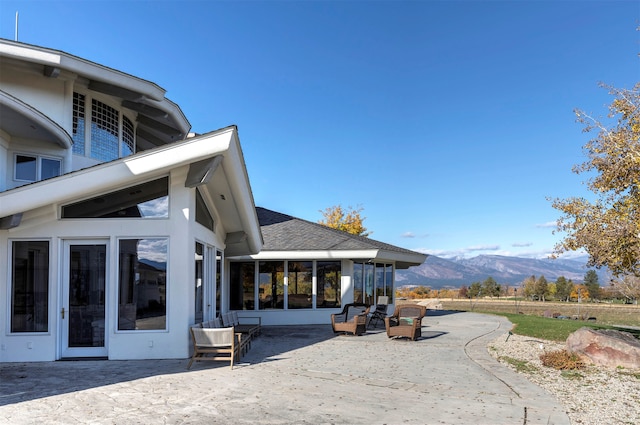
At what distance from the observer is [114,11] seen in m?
15.0

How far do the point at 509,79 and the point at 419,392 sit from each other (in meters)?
19.7

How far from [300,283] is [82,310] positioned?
9972mm

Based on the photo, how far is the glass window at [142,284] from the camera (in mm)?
9773

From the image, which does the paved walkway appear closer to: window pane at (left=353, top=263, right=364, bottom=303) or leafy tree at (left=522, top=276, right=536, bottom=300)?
window pane at (left=353, top=263, right=364, bottom=303)

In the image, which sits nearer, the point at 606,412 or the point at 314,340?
the point at 606,412

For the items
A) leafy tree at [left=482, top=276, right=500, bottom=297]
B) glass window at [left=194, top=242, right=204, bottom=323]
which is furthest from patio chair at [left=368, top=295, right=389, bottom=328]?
leafy tree at [left=482, top=276, right=500, bottom=297]

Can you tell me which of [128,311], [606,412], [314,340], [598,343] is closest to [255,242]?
[314,340]

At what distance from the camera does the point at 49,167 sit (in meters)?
12.9

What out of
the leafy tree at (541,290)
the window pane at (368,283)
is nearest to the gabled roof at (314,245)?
the window pane at (368,283)

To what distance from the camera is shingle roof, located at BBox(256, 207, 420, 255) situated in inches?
719

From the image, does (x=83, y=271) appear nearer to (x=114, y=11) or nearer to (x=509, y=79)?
(x=114, y=11)

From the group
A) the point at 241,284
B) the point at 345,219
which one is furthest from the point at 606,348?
the point at 345,219

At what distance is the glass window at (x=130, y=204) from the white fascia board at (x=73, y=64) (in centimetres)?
503

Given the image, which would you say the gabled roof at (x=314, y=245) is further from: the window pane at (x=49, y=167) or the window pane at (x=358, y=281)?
the window pane at (x=49, y=167)
